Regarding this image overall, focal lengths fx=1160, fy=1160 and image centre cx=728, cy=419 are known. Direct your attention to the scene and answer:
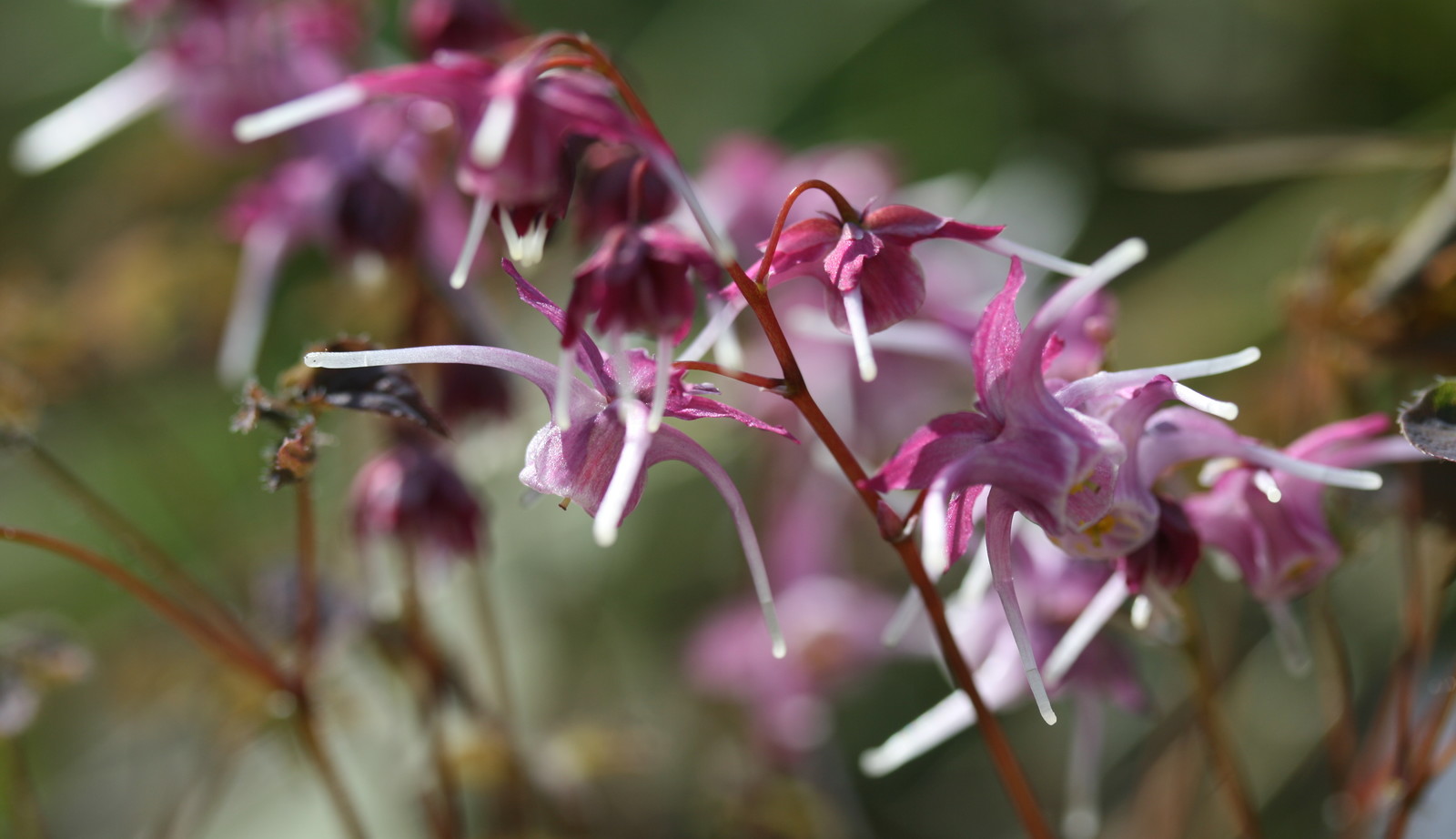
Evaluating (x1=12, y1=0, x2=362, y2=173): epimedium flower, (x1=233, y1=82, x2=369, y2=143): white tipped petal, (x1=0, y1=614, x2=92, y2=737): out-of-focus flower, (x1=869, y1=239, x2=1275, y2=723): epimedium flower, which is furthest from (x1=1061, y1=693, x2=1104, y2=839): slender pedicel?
(x1=12, y1=0, x2=362, y2=173): epimedium flower

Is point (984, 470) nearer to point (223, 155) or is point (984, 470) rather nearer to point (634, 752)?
point (634, 752)

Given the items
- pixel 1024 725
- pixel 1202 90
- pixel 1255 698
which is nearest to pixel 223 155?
pixel 1024 725

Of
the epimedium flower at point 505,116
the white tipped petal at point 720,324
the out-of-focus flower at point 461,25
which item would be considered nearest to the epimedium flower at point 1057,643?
the white tipped petal at point 720,324

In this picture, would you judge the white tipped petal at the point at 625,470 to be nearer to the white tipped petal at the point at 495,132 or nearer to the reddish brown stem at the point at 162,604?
the white tipped petal at the point at 495,132

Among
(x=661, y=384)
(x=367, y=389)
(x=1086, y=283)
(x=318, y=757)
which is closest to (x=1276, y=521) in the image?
(x=1086, y=283)

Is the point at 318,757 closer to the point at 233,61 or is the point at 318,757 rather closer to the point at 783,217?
the point at 783,217
